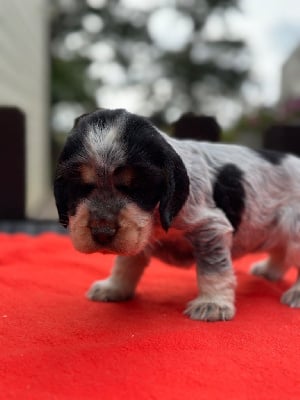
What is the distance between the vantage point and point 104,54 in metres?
17.6

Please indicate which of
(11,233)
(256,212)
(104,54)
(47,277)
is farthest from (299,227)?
(104,54)

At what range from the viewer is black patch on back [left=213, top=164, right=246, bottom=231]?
11.3 feet

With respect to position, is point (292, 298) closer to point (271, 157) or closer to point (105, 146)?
point (271, 157)

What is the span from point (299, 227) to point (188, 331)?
4.09 ft

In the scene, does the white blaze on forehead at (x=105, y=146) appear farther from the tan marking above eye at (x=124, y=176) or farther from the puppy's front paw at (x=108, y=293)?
the puppy's front paw at (x=108, y=293)

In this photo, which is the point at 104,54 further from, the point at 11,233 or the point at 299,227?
the point at 299,227

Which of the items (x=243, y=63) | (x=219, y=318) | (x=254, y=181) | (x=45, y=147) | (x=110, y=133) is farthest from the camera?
(x=243, y=63)

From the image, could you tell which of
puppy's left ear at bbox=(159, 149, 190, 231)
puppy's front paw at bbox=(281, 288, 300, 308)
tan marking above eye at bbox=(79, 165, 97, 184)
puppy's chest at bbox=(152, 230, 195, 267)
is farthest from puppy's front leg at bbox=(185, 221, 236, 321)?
tan marking above eye at bbox=(79, 165, 97, 184)

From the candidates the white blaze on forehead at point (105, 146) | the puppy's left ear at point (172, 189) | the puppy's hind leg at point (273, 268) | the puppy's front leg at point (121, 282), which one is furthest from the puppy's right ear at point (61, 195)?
the puppy's hind leg at point (273, 268)

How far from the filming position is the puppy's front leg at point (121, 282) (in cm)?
368

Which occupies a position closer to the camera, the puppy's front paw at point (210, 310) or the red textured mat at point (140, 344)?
the red textured mat at point (140, 344)

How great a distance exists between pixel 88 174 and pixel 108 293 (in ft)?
3.82

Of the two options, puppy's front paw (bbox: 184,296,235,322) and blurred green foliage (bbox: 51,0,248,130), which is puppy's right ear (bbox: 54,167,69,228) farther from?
blurred green foliage (bbox: 51,0,248,130)

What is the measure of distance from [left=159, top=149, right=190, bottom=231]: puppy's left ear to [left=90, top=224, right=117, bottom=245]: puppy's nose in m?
0.33
